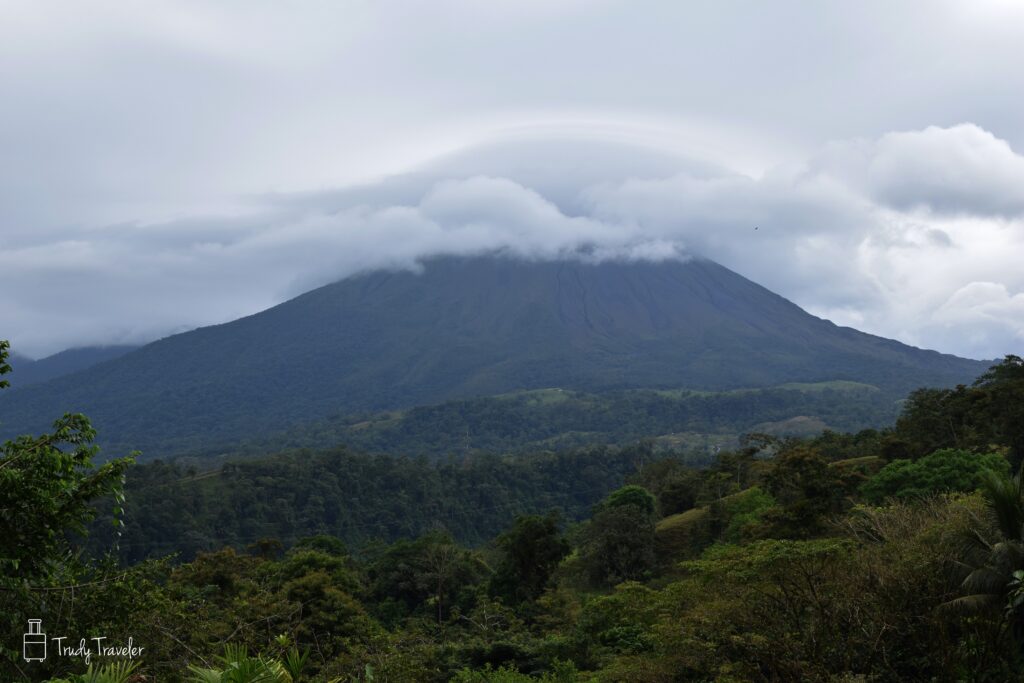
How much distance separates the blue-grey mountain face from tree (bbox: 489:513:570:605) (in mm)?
105332

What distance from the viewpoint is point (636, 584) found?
60.4 ft

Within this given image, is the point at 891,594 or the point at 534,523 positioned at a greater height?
the point at 891,594

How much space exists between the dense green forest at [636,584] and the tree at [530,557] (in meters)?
0.08

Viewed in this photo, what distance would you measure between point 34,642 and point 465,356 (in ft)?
509

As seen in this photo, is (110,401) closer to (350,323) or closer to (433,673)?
(350,323)

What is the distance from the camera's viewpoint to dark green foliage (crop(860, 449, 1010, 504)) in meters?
18.0

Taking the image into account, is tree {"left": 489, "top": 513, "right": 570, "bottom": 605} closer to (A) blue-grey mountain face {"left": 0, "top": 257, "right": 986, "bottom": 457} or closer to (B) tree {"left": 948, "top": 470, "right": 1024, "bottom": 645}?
(B) tree {"left": 948, "top": 470, "right": 1024, "bottom": 645}

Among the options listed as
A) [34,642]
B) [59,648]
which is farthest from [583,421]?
[34,642]

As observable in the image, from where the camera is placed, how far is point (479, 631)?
19656 mm

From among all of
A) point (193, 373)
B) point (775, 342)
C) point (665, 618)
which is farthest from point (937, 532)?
point (193, 373)

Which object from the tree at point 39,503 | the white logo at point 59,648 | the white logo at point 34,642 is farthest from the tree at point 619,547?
the tree at point 39,503

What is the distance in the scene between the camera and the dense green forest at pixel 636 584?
7117 millimetres

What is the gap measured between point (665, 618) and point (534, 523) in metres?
13.7

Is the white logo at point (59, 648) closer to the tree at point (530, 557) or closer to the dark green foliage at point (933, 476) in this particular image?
the dark green foliage at point (933, 476)
